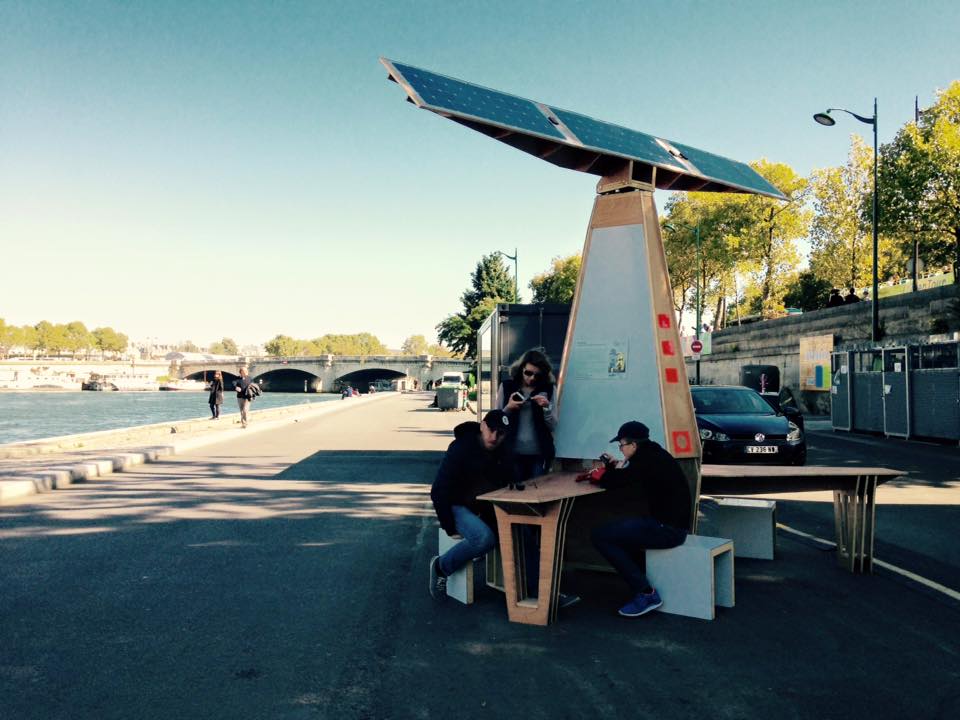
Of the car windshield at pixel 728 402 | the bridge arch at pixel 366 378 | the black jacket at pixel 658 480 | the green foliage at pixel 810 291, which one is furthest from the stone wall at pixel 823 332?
the bridge arch at pixel 366 378

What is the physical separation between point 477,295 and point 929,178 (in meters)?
52.6

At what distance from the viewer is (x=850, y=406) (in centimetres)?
2202

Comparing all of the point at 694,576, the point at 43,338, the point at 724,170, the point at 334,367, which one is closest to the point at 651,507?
the point at 694,576

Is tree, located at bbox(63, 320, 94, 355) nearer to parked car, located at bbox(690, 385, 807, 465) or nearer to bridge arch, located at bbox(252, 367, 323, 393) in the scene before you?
bridge arch, located at bbox(252, 367, 323, 393)

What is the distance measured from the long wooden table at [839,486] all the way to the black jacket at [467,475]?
1767 mm

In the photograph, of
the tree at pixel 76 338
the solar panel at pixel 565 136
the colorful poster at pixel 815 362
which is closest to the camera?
the solar panel at pixel 565 136

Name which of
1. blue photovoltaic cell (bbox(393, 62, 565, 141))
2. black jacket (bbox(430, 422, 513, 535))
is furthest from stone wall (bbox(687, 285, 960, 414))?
black jacket (bbox(430, 422, 513, 535))

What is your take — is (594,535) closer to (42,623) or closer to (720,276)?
(42,623)

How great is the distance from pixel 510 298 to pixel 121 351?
149109mm

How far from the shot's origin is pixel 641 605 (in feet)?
16.3

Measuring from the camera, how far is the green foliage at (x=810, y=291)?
56250 millimetres

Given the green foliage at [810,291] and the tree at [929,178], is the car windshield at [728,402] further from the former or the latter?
the green foliage at [810,291]

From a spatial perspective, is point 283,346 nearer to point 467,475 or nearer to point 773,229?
point 773,229

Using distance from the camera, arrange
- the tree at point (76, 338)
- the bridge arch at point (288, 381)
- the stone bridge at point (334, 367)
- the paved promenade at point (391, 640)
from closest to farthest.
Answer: the paved promenade at point (391, 640) → the stone bridge at point (334, 367) → the bridge arch at point (288, 381) → the tree at point (76, 338)
